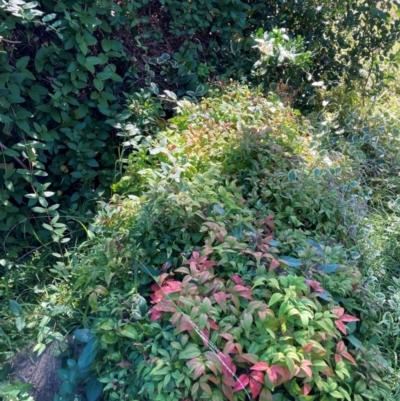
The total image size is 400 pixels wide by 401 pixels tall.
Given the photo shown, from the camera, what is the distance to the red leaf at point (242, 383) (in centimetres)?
169

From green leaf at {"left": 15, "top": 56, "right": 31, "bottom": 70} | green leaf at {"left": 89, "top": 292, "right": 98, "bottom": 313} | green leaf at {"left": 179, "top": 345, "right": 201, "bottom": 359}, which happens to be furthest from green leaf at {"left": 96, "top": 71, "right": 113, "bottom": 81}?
green leaf at {"left": 179, "top": 345, "right": 201, "bottom": 359}

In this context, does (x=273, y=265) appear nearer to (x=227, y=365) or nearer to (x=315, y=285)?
(x=315, y=285)

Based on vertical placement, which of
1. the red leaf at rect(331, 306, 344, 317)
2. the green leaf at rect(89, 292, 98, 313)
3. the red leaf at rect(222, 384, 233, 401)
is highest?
the red leaf at rect(331, 306, 344, 317)

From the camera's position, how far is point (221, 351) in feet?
5.84

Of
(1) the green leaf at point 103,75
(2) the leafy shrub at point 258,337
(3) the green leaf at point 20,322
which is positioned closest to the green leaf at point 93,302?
(2) the leafy shrub at point 258,337

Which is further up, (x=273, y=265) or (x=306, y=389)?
(x=273, y=265)

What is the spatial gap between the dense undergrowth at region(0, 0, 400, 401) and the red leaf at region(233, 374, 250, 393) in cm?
2

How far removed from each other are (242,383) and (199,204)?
0.85 metres

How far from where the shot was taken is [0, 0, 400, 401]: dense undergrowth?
72.3 inches

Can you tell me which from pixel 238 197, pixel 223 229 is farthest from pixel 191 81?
pixel 223 229

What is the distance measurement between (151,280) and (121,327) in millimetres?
287

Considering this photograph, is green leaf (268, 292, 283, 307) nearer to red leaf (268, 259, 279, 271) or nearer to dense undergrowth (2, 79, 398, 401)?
dense undergrowth (2, 79, 398, 401)

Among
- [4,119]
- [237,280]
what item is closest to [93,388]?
[237,280]

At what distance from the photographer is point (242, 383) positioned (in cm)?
169
